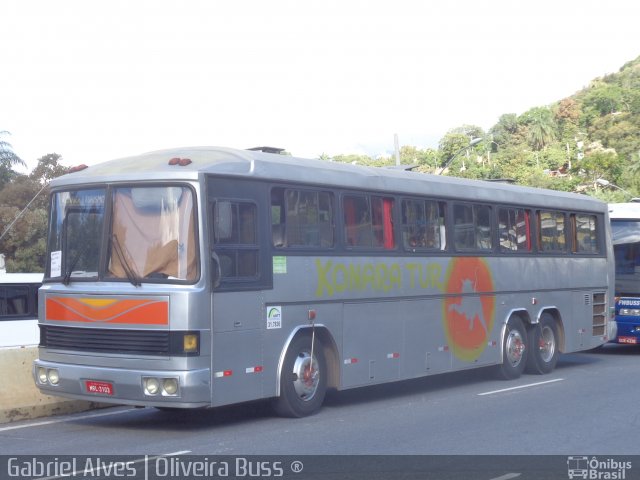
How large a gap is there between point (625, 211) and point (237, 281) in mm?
14051

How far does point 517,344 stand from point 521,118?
97.2 m

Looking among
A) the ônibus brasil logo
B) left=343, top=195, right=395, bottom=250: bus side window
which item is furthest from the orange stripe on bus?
the ônibus brasil logo

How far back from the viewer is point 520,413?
41.0ft

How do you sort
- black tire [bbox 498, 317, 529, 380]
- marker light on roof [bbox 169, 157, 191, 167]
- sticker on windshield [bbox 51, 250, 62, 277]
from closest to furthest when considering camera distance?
marker light on roof [bbox 169, 157, 191, 167] < sticker on windshield [bbox 51, 250, 62, 277] < black tire [bbox 498, 317, 529, 380]

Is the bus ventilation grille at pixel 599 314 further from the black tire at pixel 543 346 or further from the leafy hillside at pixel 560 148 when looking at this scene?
the leafy hillside at pixel 560 148

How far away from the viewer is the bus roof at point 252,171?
11.0 meters

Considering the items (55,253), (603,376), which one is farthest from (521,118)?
(55,253)

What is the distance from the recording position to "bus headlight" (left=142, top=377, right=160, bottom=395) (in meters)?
10.4

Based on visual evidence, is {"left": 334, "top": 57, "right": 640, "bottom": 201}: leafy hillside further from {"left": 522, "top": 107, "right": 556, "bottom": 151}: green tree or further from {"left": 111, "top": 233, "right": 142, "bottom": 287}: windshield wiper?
{"left": 111, "top": 233, "right": 142, "bottom": 287}: windshield wiper

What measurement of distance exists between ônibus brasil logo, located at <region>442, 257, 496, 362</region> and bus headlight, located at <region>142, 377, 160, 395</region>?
5.90 m

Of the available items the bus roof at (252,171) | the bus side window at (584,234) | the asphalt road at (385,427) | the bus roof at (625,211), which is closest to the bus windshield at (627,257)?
the bus roof at (625,211)

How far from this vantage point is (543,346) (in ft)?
58.5

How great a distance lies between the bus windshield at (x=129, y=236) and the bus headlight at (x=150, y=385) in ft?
3.59
